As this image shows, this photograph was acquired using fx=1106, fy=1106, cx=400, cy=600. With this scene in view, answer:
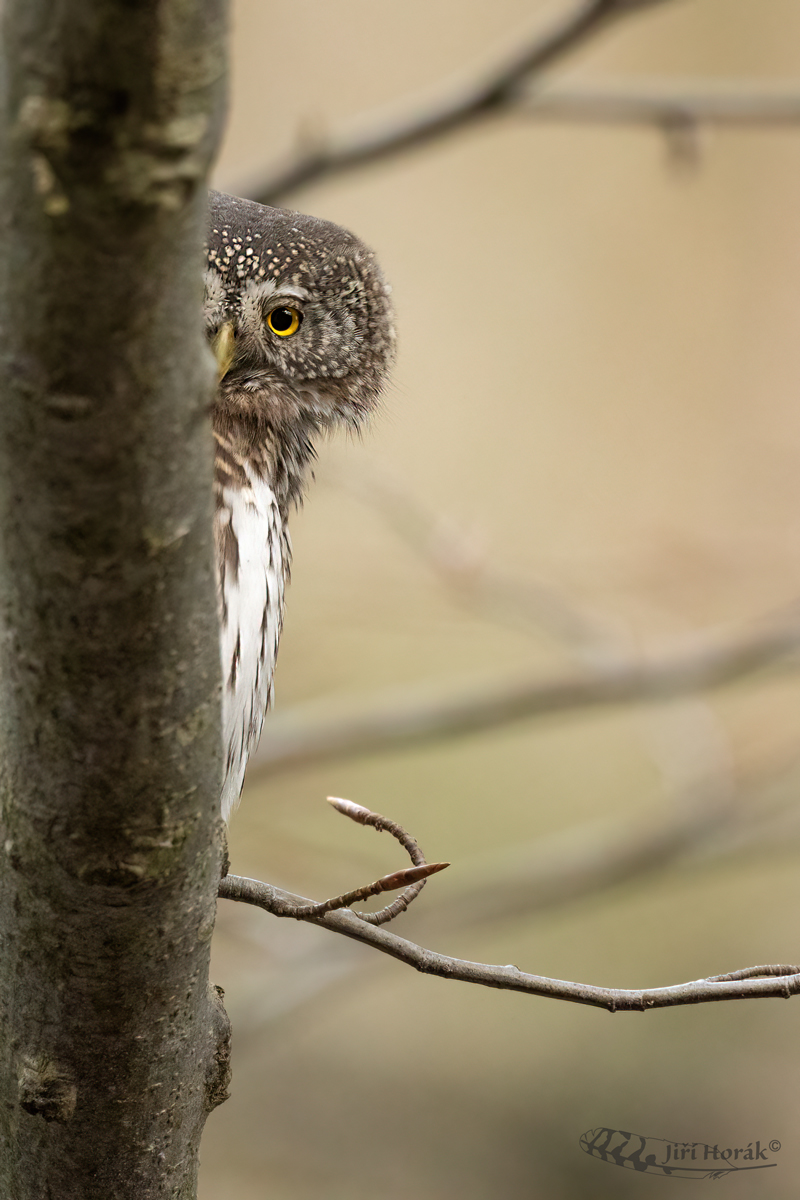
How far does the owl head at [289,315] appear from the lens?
138cm

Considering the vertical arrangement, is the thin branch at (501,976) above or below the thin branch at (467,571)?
below

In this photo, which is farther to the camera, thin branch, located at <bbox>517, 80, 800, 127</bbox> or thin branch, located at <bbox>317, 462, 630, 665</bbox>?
thin branch, located at <bbox>317, 462, 630, 665</bbox>

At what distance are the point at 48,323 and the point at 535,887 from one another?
2404mm

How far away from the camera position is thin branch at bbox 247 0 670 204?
158 cm

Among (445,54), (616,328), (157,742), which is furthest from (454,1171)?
(445,54)

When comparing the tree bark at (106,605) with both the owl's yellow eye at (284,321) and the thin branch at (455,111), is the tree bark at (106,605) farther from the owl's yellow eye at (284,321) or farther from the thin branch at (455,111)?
the thin branch at (455,111)

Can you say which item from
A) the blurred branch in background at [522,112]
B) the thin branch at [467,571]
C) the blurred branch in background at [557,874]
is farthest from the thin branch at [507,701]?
the blurred branch in background at [522,112]

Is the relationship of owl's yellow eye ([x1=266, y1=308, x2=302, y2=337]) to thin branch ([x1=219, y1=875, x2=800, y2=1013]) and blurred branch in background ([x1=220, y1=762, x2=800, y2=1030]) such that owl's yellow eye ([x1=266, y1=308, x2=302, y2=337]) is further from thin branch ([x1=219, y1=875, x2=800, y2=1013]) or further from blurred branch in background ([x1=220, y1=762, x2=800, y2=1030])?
blurred branch in background ([x1=220, y1=762, x2=800, y2=1030])

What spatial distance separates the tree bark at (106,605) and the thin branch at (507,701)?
1.54 m

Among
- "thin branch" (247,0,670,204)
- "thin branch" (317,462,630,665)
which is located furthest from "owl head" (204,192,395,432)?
"thin branch" (317,462,630,665)

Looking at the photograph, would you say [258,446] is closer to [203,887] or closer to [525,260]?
[203,887]

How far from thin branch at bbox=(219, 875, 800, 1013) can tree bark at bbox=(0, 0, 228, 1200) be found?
9 centimetres

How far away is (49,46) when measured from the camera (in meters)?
0.46

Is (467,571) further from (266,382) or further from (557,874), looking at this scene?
(266,382)
